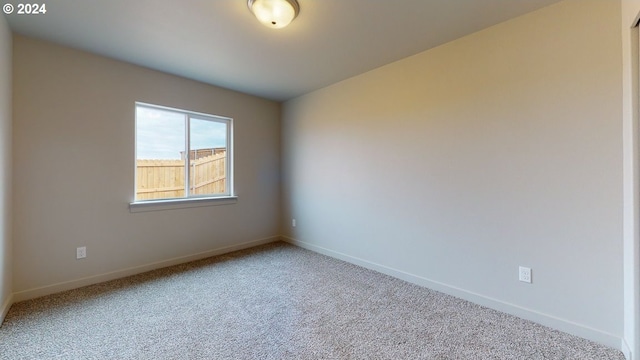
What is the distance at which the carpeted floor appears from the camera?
1.66 m

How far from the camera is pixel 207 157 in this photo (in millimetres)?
3674

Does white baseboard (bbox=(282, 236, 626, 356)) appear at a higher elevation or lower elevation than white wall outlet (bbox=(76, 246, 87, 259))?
lower

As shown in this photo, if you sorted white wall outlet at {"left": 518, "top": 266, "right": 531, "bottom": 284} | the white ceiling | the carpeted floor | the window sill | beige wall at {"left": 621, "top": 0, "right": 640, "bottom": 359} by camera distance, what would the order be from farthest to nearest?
the window sill
white wall outlet at {"left": 518, "top": 266, "right": 531, "bottom": 284}
the white ceiling
the carpeted floor
beige wall at {"left": 621, "top": 0, "right": 640, "bottom": 359}

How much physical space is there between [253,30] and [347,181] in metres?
1.99

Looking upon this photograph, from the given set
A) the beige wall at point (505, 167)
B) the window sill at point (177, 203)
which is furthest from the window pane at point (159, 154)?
the beige wall at point (505, 167)

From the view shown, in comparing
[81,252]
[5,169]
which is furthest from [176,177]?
Result: [5,169]

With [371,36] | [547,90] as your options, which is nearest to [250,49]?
[371,36]

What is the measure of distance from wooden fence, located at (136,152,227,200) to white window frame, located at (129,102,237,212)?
0.05m

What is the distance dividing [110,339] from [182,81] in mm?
2798

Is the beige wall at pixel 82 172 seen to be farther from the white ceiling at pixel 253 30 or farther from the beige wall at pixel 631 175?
the beige wall at pixel 631 175

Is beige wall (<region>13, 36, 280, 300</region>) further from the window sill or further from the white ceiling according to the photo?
the white ceiling

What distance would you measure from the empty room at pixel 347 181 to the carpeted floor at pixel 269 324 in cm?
2

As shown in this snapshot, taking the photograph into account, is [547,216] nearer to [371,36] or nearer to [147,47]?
[371,36]

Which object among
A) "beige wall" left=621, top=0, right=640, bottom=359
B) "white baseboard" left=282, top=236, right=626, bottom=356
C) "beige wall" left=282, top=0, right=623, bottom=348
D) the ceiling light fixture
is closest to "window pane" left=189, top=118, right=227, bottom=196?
"beige wall" left=282, top=0, right=623, bottom=348
